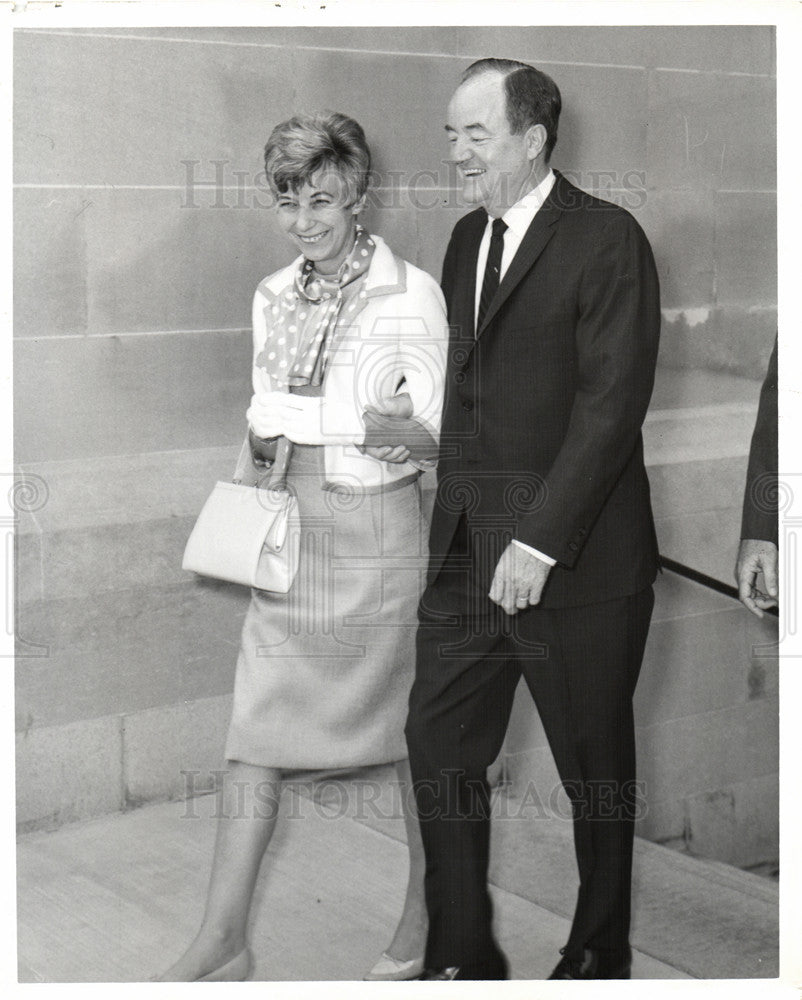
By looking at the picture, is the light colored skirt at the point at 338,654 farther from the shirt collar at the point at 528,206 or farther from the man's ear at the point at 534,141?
the man's ear at the point at 534,141

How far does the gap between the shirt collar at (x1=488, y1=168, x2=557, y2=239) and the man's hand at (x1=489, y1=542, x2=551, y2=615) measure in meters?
0.77

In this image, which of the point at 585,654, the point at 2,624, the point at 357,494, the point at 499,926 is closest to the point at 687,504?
the point at 585,654

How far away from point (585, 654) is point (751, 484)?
656mm

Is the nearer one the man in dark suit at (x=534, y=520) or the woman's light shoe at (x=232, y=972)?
the man in dark suit at (x=534, y=520)

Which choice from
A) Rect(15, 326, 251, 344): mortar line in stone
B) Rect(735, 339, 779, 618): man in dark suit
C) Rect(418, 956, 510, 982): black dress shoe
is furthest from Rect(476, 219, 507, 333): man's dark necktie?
Rect(418, 956, 510, 982): black dress shoe

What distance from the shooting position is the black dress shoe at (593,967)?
3.98 metres

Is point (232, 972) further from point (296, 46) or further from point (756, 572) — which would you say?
point (296, 46)

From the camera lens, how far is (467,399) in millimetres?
3855

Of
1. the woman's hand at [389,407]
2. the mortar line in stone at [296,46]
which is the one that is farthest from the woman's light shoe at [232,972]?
the mortar line in stone at [296,46]

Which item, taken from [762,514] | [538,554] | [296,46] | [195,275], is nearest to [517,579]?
[538,554]

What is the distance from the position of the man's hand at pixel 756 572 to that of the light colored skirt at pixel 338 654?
84cm

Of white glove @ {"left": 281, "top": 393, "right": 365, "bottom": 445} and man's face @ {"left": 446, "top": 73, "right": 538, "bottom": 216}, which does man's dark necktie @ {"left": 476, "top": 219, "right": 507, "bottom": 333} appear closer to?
man's face @ {"left": 446, "top": 73, "right": 538, "bottom": 216}

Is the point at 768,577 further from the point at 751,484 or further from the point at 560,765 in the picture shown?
the point at 560,765

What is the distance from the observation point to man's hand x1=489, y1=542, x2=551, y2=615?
3809 mm
